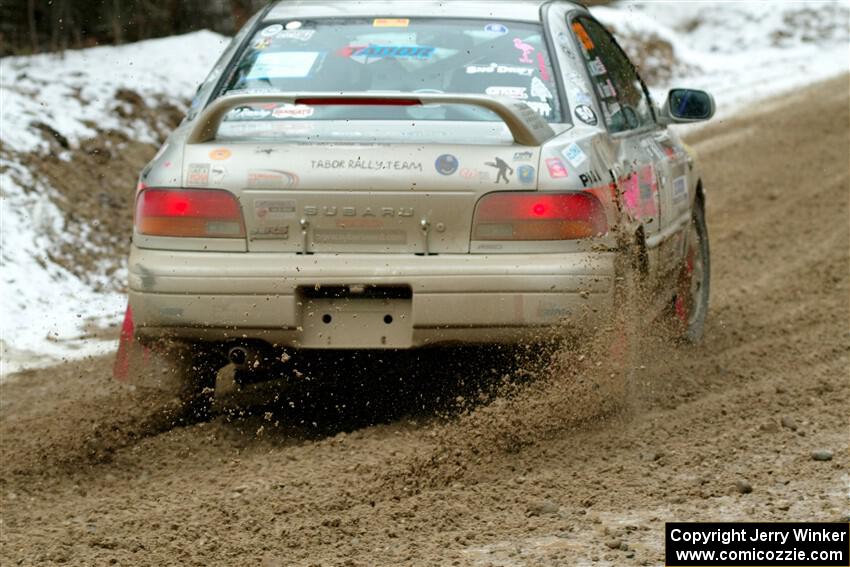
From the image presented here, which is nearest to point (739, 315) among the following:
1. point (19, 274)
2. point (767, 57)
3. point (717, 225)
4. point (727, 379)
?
point (727, 379)

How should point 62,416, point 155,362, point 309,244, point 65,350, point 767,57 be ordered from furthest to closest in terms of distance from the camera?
1. point 767,57
2. point 65,350
3. point 62,416
4. point 155,362
5. point 309,244

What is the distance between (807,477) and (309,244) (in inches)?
75.4

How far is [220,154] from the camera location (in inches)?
212

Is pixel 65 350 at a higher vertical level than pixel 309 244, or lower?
lower

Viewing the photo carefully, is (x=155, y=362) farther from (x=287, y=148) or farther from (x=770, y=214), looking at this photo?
(x=770, y=214)

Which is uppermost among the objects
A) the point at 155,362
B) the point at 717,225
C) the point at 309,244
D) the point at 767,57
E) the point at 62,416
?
the point at 309,244

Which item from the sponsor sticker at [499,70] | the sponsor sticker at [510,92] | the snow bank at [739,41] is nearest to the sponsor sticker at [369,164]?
the sponsor sticker at [510,92]

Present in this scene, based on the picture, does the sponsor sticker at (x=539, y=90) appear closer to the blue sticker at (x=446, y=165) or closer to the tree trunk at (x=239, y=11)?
the blue sticker at (x=446, y=165)

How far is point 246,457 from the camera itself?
18.2ft

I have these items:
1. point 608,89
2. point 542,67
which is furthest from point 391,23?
point 608,89

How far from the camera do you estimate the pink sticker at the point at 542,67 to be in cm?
586

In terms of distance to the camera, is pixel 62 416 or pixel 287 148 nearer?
pixel 287 148

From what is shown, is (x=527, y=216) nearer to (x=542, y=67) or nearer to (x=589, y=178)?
(x=589, y=178)

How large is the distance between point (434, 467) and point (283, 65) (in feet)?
6.27
